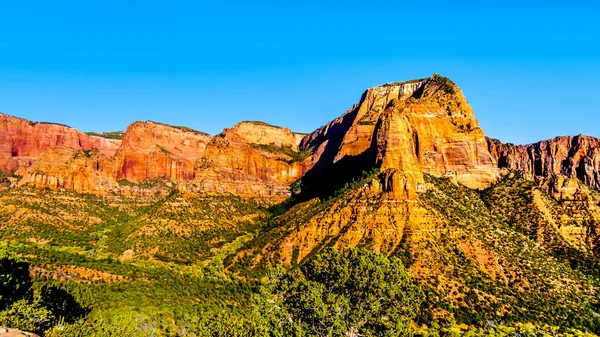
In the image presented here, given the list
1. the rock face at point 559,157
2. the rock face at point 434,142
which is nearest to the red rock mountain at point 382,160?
the rock face at point 434,142

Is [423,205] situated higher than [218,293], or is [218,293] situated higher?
[423,205]

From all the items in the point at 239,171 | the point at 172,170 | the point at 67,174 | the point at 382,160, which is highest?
the point at 172,170

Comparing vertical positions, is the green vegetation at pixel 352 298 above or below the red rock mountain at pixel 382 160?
below

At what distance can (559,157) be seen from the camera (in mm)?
182875

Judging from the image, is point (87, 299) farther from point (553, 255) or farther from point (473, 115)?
point (473, 115)

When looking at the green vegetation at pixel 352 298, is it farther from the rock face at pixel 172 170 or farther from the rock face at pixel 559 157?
the rock face at pixel 559 157

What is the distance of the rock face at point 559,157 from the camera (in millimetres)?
164675

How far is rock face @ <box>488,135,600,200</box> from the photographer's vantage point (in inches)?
6483

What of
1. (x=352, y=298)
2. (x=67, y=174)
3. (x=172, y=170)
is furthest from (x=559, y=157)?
(x=67, y=174)

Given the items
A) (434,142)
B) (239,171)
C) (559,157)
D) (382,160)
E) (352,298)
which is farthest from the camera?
(559,157)

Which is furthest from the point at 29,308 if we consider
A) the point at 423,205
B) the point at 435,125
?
the point at 435,125

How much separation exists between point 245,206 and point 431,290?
81096 mm

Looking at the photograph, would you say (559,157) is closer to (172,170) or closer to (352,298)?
(172,170)

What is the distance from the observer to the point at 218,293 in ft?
253
